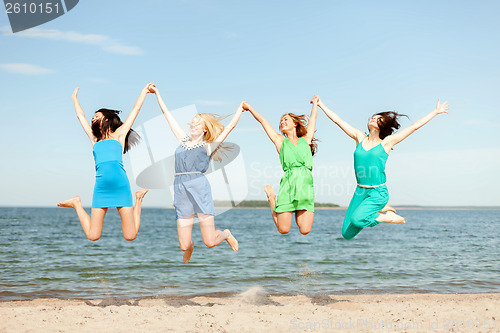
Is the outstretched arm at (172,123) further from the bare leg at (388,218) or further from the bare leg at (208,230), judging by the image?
the bare leg at (388,218)

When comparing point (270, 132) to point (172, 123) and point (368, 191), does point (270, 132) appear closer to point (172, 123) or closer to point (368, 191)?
point (172, 123)

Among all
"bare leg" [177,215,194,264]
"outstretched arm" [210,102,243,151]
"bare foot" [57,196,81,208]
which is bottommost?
"bare leg" [177,215,194,264]

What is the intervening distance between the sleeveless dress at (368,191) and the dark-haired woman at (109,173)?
3.41m

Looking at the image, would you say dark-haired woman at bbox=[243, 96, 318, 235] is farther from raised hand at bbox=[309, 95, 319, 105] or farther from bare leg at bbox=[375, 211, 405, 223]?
bare leg at bbox=[375, 211, 405, 223]

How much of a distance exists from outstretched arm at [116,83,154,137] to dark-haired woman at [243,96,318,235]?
158 centimetres

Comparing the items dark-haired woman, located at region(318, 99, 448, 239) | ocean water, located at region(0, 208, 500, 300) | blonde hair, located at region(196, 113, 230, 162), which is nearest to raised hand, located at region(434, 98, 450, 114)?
dark-haired woman, located at region(318, 99, 448, 239)

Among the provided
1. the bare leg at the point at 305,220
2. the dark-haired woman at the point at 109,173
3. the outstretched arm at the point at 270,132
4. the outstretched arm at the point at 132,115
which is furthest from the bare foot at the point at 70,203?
the bare leg at the point at 305,220

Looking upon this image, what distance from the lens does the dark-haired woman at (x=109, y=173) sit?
7113mm

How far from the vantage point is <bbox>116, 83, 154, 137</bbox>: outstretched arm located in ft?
23.7

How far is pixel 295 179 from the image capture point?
7.40 m

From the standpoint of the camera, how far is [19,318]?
912 cm

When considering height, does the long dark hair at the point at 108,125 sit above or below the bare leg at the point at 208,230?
above

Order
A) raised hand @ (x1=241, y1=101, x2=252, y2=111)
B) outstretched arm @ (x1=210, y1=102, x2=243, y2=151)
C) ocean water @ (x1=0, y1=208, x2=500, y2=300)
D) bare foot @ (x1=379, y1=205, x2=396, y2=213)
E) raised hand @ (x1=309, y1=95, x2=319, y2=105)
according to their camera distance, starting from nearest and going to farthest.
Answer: outstretched arm @ (x1=210, y1=102, x2=243, y2=151)
raised hand @ (x1=241, y1=101, x2=252, y2=111)
bare foot @ (x1=379, y1=205, x2=396, y2=213)
raised hand @ (x1=309, y1=95, x2=319, y2=105)
ocean water @ (x1=0, y1=208, x2=500, y2=300)

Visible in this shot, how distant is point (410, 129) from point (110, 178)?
15.6ft
